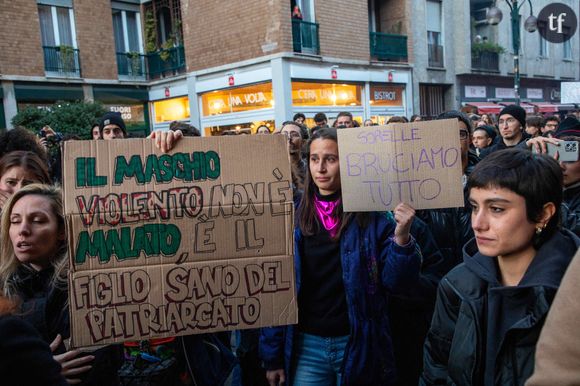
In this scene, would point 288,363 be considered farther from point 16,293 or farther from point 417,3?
point 417,3

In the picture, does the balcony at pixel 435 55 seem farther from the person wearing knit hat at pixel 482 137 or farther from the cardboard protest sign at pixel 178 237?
the cardboard protest sign at pixel 178 237

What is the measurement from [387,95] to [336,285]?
50.4ft

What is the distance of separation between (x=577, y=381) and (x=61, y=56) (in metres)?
A: 17.1

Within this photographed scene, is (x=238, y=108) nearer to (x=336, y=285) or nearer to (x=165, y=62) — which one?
(x=165, y=62)

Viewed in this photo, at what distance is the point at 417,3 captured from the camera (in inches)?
696

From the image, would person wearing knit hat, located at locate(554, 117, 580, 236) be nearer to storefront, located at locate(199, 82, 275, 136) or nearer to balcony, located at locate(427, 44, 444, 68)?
storefront, located at locate(199, 82, 275, 136)

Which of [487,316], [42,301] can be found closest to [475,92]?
[487,316]

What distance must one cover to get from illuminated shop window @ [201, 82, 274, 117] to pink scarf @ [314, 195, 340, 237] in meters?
11.8

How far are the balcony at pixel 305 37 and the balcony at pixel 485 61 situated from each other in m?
9.07

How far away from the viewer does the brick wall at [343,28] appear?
14.8 meters

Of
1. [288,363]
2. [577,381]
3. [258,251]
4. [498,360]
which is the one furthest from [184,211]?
[577,381]

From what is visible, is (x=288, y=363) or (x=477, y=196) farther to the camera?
(x=288, y=363)

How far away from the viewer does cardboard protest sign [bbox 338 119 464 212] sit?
7.63 ft

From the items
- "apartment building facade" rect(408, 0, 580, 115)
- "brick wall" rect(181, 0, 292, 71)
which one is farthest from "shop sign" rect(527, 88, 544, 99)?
"brick wall" rect(181, 0, 292, 71)
